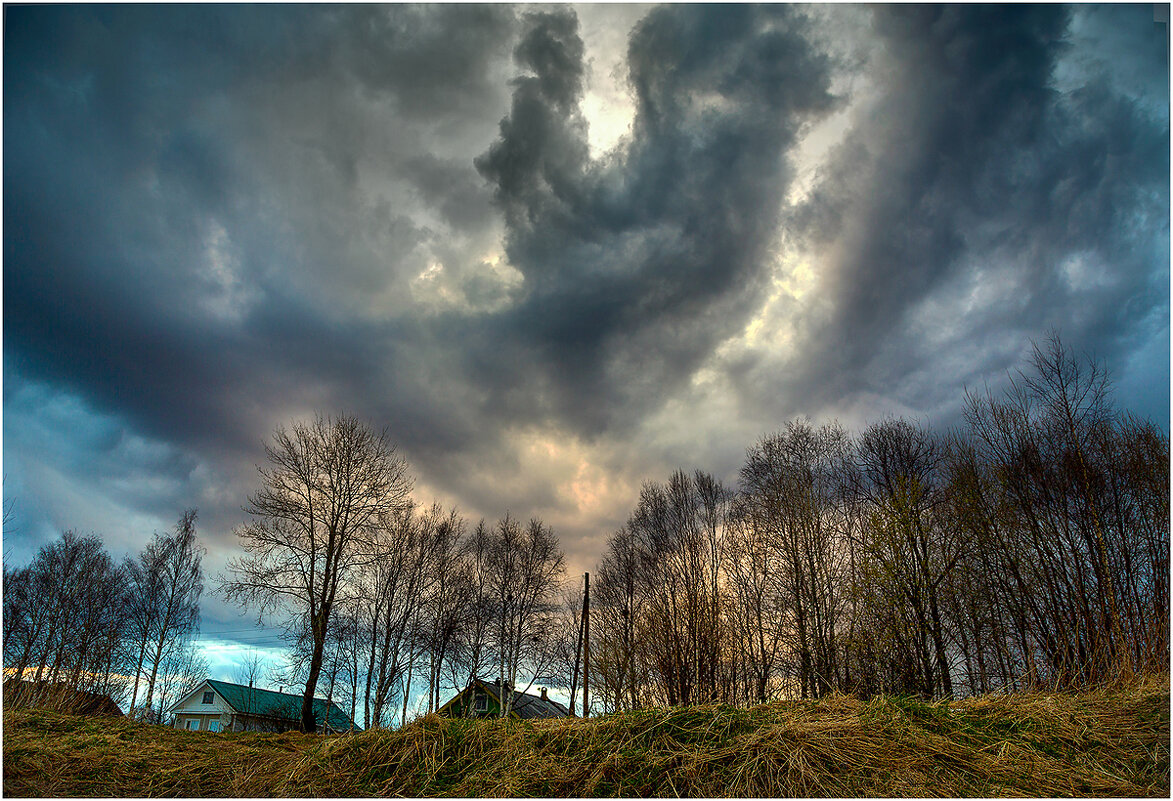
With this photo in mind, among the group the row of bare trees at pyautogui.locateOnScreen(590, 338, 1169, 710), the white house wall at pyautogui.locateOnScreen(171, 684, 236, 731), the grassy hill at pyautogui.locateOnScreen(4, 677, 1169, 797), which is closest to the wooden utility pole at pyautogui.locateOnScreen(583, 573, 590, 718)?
the row of bare trees at pyautogui.locateOnScreen(590, 338, 1169, 710)

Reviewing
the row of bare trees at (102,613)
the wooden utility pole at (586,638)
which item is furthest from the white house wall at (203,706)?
the wooden utility pole at (586,638)

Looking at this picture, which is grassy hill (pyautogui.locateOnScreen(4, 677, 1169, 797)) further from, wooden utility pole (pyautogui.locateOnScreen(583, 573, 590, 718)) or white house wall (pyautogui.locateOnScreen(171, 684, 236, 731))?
white house wall (pyautogui.locateOnScreen(171, 684, 236, 731))

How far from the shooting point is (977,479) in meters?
16.5

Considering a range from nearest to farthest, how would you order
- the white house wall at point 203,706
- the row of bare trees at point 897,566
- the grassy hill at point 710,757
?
1. the grassy hill at point 710,757
2. the row of bare trees at point 897,566
3. the white house wall at point 203,706

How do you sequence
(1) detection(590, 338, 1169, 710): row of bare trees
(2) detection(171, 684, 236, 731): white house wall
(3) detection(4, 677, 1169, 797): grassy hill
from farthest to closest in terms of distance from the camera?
(2) detection(171, 684, 236, 731): white house wall, (1) detection(590, 338, 1169, 710): row of bare trees, (3) detection(4, 677, 1169, 797): grassy hill

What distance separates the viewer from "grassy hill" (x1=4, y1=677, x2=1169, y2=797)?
319cm

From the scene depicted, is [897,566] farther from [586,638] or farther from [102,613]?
[102,613]

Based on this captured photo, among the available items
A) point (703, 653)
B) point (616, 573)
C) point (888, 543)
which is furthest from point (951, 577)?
point (616, 573)

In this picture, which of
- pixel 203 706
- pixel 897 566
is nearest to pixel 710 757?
pixel 897 566

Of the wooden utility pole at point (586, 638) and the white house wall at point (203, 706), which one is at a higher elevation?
the wooden utility pole at point (586, 638)

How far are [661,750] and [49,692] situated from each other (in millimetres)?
8661

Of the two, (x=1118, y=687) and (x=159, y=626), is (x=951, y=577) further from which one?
(x=159, y=626)

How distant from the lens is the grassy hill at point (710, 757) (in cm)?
319

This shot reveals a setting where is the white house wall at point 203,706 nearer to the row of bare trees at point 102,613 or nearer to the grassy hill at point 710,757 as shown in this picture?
the row of bare trees at point 102,613
